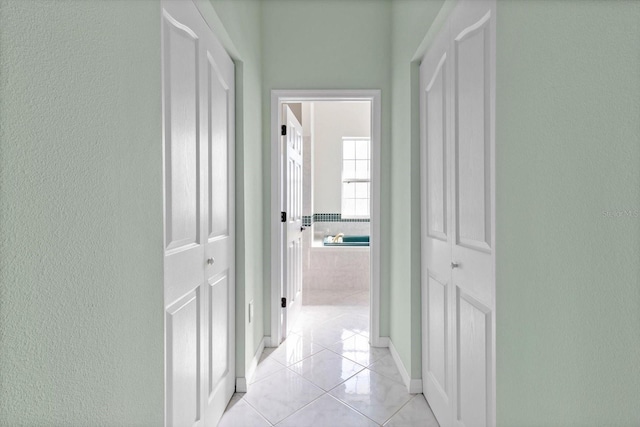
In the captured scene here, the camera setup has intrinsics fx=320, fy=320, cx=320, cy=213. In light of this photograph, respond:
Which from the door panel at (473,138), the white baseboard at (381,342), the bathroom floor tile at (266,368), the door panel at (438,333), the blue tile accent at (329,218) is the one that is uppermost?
the door panel at (473,138)

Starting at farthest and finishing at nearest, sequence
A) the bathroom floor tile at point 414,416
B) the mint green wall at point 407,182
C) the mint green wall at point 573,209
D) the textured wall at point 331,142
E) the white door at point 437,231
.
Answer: the textured wall at point 331,142
the mint green wall at point 407,182
the bathroom floor tile at point 414,416
the white door at point 437,231
the mint green wall at point 573,209

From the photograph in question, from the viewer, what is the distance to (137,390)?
0.85 m

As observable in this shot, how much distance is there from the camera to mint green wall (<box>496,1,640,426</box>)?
0.75 meters

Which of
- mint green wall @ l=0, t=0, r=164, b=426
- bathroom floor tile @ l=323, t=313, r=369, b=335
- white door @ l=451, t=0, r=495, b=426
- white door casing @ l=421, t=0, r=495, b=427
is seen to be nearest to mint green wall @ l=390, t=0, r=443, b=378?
white door casing @ l=421, t=0, r=495, b=427

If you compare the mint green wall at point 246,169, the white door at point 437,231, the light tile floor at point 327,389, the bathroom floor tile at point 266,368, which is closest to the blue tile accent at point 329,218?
the light tile floor at point 327,389

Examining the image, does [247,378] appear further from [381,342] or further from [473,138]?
[473,138]

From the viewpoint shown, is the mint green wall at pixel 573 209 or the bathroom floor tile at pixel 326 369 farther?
the bathroom floor tile at pixel 326 369

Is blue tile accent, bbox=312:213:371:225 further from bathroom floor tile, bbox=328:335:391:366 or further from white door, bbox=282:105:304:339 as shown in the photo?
bathroom floor tile, bbox=328:335:391:366

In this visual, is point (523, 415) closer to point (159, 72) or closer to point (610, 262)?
point (610, 262)

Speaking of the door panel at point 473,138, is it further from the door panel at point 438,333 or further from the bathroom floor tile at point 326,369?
the bathroom floor tile at point 326,369

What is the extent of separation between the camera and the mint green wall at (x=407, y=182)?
1.90m

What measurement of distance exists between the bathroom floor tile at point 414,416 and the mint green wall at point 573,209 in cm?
85

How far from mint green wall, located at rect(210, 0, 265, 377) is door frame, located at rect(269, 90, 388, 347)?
0.62 feet

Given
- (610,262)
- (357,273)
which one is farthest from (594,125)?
(357,273)
